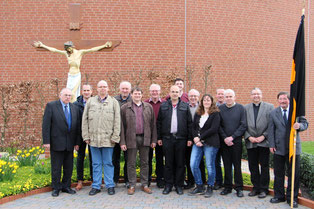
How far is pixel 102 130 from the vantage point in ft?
16.6

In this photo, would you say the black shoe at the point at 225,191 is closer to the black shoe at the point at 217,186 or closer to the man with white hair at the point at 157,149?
the black shoe at the point at 217,186

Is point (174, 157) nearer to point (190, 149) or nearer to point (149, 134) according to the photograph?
point (190, 149)

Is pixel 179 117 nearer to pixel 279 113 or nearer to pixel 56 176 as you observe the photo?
pixel 279 113

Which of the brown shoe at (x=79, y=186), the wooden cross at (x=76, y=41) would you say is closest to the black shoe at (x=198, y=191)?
the brown shoe at (x=79, y=186)

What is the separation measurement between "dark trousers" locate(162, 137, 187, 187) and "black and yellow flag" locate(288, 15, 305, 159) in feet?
6.03

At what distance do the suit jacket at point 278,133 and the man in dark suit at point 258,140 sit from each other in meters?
0.16

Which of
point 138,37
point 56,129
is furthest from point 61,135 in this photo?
point 138,37

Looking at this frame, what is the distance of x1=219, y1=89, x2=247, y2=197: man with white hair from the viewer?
5027 millimetres

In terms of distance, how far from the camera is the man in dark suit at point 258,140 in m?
4.95

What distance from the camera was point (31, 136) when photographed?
10094 millimetres

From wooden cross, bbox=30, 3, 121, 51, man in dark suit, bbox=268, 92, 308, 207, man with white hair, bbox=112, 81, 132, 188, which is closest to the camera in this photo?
man in dark suit, bbox=268, 92, 308, 207

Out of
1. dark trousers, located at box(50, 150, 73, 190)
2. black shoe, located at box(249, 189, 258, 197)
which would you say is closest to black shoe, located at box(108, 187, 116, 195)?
dark trousers, located at box(50, 150, 73, 190)

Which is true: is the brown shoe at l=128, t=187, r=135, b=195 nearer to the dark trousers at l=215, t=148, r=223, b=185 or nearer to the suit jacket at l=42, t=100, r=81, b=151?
the suit jacket at l=42, t=100, r=81, b=151

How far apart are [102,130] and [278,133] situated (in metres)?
3.03
